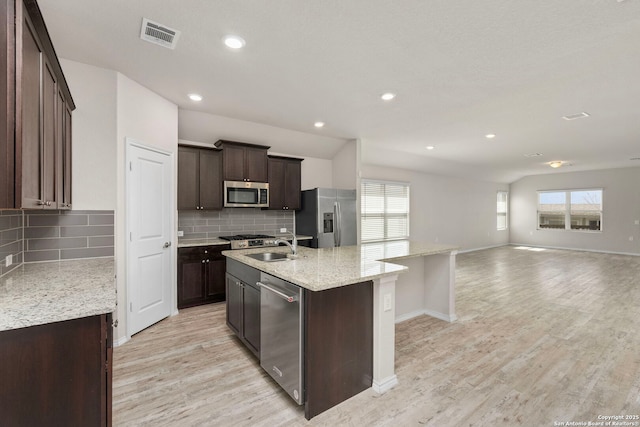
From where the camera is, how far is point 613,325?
3365mm

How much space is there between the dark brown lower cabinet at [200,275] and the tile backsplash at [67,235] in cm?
113

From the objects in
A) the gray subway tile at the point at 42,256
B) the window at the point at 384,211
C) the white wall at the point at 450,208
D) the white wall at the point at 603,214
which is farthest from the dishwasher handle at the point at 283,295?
the white wall at the point at 603,214

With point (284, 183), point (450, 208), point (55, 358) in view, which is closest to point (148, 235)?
point (55, 358)

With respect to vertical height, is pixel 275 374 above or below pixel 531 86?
below

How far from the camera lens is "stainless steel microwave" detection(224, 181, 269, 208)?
452 centimetres

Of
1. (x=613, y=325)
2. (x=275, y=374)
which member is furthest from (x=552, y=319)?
(x=275, y=374)

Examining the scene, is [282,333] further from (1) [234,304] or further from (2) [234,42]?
(2) [234,42]

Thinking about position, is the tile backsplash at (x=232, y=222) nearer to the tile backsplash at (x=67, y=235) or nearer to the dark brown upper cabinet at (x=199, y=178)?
the dark brown upper cabinet at (x=199, y=178)

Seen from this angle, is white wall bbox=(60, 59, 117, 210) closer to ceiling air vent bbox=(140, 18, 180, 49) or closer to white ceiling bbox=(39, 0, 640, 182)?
white ceiling bbox=(39, 0, 640, 182)

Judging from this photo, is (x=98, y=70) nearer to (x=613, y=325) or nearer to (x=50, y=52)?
(x=50, y=52)

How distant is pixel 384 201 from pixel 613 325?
4.55 meters

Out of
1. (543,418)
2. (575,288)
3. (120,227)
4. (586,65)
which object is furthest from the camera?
(575,288)

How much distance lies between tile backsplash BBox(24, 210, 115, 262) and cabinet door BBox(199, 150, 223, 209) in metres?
1.65

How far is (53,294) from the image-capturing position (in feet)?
4.86
